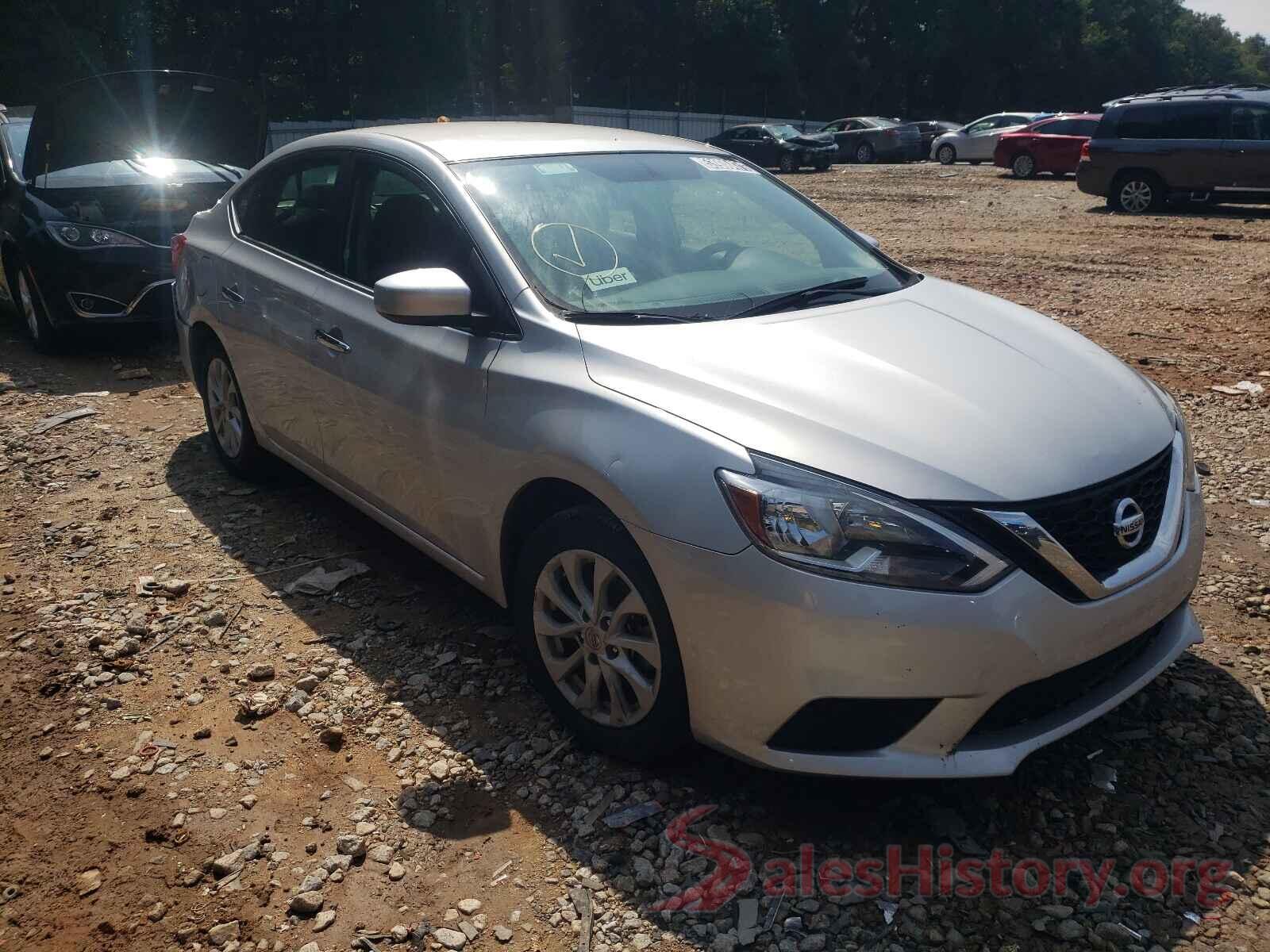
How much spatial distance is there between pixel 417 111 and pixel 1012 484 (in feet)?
142

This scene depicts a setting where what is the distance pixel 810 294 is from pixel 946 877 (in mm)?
1808

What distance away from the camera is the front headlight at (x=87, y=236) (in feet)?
24.8

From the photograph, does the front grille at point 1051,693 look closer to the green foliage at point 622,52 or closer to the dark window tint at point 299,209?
the dark window tint at point 299,209

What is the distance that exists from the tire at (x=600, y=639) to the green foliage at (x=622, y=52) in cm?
2328

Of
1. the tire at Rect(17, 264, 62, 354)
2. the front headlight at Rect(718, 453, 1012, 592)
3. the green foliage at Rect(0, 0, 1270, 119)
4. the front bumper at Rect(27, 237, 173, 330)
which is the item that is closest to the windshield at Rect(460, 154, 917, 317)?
the front headlight at Rect(718, 453, 1012, 592)

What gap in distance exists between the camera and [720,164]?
437cm

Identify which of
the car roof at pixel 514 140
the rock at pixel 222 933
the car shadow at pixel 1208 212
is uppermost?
the car roof at pixel 514 140

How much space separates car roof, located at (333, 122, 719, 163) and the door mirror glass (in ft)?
2.28

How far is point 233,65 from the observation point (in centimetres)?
3838

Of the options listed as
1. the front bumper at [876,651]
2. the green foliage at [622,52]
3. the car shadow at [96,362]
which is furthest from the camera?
the green foliage at [622,52]

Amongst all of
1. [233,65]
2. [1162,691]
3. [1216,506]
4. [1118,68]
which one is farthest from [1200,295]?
[1118,68]

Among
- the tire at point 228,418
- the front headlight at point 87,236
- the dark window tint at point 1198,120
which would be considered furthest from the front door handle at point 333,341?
the dark window tint at point 1198,120

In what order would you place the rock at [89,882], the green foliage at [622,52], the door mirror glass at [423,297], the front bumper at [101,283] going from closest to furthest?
1. the rock at [89,882]
2. the door mirror glass at [423,297]
3. the front bumper at [101,283]
4. the green foliage at [622,52]

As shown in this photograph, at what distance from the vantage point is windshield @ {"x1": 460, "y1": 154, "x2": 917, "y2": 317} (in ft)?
11.2
